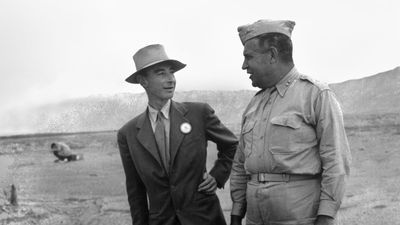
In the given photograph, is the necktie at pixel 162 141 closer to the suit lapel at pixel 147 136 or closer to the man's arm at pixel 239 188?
the suit lapel at pixel 147 136

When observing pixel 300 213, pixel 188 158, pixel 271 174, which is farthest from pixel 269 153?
pixel 188 158

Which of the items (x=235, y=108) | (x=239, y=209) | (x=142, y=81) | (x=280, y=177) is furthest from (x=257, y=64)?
A: (x=235, y=108)

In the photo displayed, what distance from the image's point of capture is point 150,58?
3838 mm

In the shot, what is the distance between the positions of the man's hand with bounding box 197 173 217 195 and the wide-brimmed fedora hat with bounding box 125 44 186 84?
746 millimetres

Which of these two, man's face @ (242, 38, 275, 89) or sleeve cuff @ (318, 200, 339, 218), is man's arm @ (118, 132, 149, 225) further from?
sleeve cuff @ (318, 200, 339, 218)

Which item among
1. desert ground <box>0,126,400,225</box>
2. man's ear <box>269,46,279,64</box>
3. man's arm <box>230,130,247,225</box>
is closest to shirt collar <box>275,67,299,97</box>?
man's ear <box>269,46,279,64</box>

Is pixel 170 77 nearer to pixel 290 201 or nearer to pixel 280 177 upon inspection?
pixel 280 177

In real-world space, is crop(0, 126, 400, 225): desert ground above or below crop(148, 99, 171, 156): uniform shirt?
below

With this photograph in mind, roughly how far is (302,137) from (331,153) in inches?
6.7

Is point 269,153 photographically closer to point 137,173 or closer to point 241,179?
point 241,179

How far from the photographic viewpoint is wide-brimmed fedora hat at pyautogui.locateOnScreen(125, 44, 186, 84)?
3.82 meters

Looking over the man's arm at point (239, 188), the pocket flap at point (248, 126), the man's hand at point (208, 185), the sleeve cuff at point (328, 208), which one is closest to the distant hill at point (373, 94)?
the man's hand at point (208, 185)

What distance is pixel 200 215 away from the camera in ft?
12.2

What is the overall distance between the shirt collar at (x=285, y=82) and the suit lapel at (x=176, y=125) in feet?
2.63
